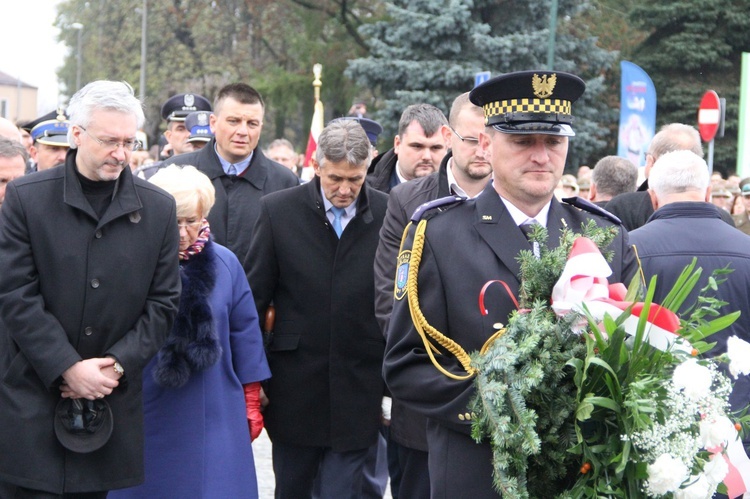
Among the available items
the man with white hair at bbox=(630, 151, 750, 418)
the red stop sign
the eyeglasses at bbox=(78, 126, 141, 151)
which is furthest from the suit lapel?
the red stop sign

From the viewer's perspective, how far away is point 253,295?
579 centimetres

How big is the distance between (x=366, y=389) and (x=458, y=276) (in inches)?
98.1

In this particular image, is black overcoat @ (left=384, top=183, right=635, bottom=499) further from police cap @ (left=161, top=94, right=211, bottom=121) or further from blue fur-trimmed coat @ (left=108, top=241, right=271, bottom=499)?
police cap @ (left=161, top=94, right=211, bottom=121)

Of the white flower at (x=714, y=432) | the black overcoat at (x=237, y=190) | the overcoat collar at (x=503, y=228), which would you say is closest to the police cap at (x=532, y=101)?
the overcoat collar at (x=503, y=228)

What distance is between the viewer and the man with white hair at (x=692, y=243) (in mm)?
5023

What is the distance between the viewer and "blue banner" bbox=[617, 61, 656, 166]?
1737 cm

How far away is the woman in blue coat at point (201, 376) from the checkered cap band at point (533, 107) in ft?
6.29

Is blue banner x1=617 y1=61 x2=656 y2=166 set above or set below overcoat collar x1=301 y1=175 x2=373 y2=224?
above

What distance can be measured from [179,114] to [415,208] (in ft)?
15.5

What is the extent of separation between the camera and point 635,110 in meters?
17.6

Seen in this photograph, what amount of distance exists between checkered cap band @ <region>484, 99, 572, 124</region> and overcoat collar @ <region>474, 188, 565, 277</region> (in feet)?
0.86

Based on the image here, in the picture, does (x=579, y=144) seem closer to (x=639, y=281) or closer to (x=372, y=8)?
(x=372, y=8)

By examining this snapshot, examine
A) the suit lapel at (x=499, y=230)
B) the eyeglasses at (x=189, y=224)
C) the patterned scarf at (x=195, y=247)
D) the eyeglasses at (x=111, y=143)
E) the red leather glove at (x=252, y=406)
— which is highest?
the eyeglasses at (x=111, y=143)

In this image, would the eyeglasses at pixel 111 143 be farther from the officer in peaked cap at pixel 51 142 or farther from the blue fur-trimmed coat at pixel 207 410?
the officer in peaked cap at pixel 51 142
